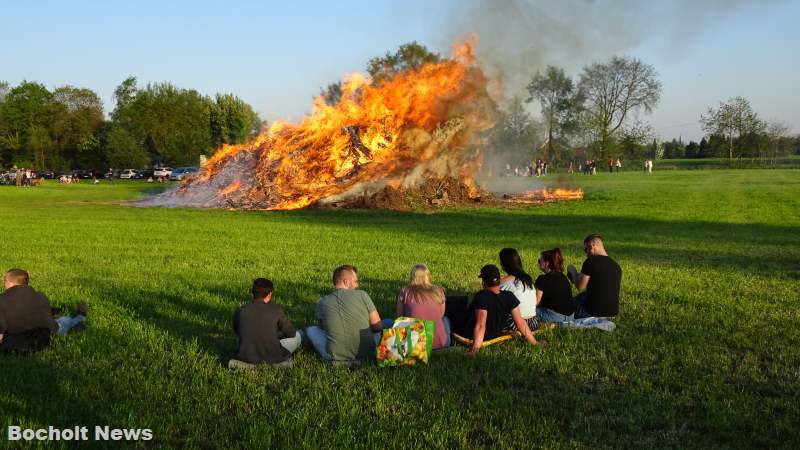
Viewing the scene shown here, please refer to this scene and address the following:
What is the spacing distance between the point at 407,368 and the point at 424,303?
2.95 ft

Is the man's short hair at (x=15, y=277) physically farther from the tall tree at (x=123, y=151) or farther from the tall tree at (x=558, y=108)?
the tall tree at (x=123, y=151)

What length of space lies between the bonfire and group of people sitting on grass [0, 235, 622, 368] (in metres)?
18.6

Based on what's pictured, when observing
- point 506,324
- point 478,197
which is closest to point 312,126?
point 478,197

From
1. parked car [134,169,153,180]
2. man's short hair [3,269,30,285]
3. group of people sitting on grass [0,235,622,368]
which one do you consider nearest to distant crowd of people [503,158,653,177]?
group of people sitting on grass [0,235,622,368]

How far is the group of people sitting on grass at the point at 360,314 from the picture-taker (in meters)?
6.39

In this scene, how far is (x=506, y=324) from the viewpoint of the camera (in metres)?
7.55

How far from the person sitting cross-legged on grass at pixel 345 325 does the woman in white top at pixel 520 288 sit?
185 centimetres

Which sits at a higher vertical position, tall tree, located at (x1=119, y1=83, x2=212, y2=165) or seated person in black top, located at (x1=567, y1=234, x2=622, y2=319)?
tall tree, located at (x1=119, y1=83, x2=212, y2=165)

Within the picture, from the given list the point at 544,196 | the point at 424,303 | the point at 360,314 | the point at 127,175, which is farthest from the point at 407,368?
the point at 127,175

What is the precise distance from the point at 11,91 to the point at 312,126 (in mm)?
86815

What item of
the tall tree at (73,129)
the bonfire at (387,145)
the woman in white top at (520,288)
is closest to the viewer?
the woman in white top at (520,288)

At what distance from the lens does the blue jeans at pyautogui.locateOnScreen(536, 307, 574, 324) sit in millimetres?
8219

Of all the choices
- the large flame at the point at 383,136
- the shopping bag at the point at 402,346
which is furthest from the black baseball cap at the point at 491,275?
the large flame at the point at 383,136

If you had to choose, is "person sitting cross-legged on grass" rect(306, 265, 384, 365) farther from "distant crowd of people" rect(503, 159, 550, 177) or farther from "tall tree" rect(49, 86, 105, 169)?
"tall tree" rect(49, 86, 105, 169)
